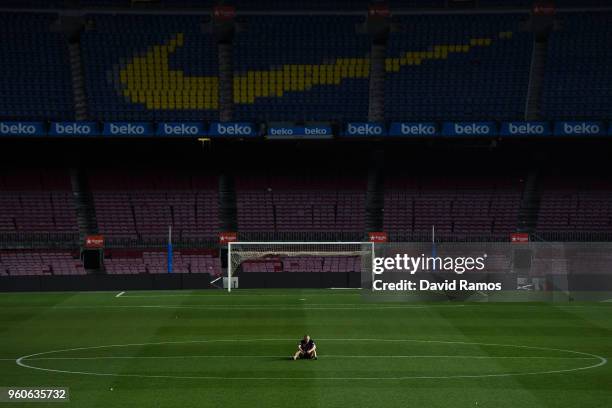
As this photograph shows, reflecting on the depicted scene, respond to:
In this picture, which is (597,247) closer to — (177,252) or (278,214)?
(278,214)

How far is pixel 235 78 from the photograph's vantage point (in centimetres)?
5625

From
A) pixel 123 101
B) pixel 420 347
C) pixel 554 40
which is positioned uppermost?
pixel 554 40

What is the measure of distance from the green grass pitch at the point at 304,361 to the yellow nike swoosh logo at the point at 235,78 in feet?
53.9

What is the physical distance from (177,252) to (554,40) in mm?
26404

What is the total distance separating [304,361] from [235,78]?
32320mm

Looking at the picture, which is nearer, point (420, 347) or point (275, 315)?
point (420, 347)

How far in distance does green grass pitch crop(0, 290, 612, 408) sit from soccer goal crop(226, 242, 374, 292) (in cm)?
607

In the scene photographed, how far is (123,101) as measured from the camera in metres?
55.4

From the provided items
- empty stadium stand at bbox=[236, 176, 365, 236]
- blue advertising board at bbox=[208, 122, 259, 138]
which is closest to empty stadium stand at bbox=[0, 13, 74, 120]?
blue advertising board at bbox=[208, 122, 259, 138]

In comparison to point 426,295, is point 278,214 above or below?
above

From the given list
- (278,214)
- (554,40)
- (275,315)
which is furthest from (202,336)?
(554,40)

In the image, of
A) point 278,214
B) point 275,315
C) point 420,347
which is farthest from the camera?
point 278,214

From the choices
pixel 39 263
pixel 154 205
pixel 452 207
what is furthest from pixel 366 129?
pixel 39 263

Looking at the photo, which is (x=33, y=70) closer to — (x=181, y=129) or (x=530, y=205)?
(x=181, y=129)
